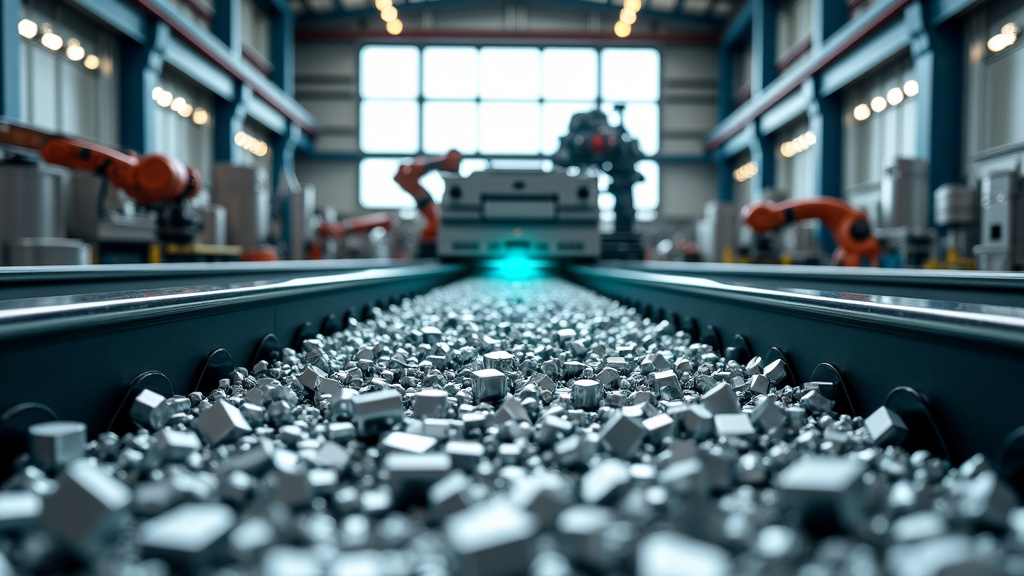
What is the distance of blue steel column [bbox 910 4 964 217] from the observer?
25.7ft

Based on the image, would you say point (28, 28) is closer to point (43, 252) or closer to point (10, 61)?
point (10, 61)

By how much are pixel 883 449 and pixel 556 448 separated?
0.47 m

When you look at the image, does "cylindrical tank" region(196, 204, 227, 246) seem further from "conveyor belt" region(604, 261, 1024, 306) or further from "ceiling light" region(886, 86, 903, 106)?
"ceiling light" region(886, 86, 903, 106)

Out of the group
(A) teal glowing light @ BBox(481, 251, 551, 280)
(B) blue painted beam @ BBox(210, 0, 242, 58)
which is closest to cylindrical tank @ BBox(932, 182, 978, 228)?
(A) teal glowing light @ BBox(481, 251, 551, 280)

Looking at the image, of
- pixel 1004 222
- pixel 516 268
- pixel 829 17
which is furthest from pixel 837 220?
pixel 829 17

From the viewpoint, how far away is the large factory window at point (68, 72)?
7414 mm

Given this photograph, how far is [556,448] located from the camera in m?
0.83

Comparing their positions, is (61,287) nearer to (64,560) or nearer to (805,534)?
(64,560)

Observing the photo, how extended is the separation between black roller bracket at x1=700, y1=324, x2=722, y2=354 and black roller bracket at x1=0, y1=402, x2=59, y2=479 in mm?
1604

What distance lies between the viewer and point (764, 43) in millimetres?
13680

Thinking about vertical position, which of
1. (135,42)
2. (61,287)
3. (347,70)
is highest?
(347,70)

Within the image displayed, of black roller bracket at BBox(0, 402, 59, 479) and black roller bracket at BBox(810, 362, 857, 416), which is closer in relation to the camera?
black roller bracket at BBox(0, 402, 59, 479)

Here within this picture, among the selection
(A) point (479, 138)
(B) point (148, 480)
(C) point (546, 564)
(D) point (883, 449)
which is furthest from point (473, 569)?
(A) point (479, 138)

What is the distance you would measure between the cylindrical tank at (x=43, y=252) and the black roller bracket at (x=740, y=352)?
388cm
